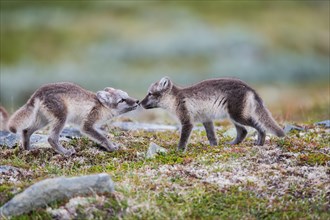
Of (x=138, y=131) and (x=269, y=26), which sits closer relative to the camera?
(x=138, y=131)

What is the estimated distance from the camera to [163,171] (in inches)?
533

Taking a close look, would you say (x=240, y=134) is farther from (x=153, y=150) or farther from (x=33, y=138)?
(x=33, y=138)

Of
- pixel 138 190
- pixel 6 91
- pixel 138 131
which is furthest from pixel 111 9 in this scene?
pixel 138 190

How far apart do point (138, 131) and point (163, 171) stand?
5069 millimetres

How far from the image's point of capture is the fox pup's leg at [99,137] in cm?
1580

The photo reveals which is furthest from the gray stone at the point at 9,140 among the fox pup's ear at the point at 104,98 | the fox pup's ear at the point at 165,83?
the fox pup's ear at the point at 165,83

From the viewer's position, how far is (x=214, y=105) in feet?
54.0

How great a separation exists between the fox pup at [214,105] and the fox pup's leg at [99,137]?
62.7 inches

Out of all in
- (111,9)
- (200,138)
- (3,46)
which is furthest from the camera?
(111,9)

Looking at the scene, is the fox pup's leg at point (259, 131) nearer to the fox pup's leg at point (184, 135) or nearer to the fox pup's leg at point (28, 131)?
the fox pup's leg at point (184, 135)

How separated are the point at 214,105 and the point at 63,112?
357cm

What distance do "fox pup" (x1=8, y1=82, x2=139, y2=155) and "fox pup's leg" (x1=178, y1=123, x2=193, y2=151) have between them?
5.00 ft

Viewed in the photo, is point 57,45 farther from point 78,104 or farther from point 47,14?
point 78,104

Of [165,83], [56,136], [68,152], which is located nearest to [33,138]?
[56,136]
